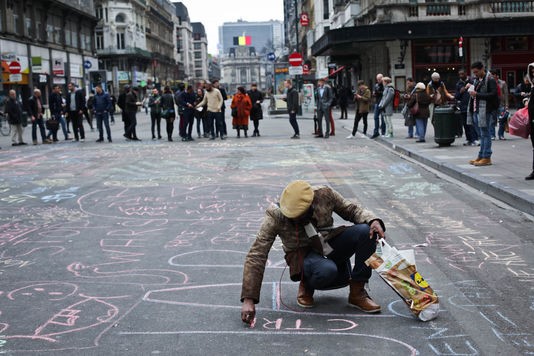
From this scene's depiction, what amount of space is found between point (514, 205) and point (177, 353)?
6391 mm

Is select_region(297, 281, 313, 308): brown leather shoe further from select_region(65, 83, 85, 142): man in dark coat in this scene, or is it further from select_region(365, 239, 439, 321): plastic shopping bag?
select_region(65, 83, 85, 142): man in dark coat

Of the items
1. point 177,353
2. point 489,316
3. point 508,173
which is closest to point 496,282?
point 489,316

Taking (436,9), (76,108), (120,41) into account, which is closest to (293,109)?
(76,108)

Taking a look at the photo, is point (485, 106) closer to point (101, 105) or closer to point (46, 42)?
point (101, 105)

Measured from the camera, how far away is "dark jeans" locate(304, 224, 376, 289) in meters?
5.05

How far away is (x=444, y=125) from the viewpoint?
16812 millimetres

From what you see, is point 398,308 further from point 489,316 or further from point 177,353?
point 177,353

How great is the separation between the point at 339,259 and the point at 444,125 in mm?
12224

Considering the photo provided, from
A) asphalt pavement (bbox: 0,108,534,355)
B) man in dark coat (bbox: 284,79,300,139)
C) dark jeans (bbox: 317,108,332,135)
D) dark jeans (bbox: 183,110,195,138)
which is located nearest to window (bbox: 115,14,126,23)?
dark jeans (bbox: 183,110,195,138)

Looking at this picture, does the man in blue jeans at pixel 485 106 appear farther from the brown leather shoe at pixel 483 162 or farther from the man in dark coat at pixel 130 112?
the man in dark coat at pixel 130 112

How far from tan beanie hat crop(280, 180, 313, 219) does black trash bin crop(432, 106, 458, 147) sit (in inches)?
486

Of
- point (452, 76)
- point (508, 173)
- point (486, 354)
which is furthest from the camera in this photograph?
point (452, 76)

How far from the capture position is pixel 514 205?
9461 mm

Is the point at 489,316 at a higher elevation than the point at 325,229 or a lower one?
lower
